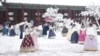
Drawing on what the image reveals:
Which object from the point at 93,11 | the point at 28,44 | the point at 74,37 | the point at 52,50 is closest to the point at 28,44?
the point at 28,44

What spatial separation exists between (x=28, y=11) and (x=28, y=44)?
2441 cm

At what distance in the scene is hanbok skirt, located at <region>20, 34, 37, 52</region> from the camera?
15852mm

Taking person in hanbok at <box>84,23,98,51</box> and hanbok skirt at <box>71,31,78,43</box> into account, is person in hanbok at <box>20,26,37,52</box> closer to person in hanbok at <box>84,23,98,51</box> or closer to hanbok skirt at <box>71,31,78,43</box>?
person in hanbok at <box>84,23,98,51</box>

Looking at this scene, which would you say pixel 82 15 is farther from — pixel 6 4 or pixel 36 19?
pixel 6 4

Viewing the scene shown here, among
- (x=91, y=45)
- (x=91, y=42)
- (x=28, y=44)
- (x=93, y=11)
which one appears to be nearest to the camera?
(x=28, y=44)

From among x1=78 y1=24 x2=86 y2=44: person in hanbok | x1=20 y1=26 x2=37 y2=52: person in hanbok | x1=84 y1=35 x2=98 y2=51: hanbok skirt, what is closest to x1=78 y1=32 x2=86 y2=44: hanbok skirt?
x1=78 y1=24 x2=86 y2=44: person in hanbok

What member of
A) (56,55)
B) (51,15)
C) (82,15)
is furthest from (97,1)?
(56,55)

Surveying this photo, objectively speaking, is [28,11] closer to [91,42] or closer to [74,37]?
[74,37]

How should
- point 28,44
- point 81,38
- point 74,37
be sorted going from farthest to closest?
point 74,37
point 81,38
point 28,44

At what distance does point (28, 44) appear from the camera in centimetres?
1592

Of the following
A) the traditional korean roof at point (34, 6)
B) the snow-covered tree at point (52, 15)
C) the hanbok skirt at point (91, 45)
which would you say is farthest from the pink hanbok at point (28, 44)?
the traditional korean roof at point (34, 6)

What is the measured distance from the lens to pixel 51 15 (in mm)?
40062

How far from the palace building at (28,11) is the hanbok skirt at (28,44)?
21938 millimetres

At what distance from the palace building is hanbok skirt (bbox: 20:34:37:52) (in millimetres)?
21938
